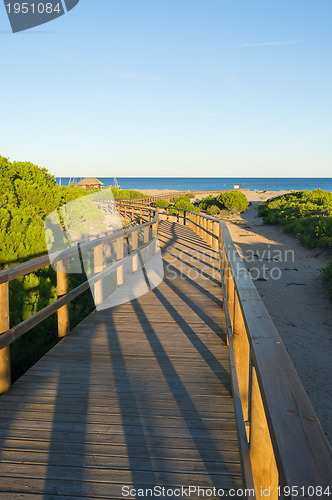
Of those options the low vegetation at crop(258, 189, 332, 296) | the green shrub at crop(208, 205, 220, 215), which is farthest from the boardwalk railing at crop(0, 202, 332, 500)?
the green shrub at crop(208, 205, 220, 215)

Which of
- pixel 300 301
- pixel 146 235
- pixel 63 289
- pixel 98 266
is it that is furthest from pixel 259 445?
pixel 300 301

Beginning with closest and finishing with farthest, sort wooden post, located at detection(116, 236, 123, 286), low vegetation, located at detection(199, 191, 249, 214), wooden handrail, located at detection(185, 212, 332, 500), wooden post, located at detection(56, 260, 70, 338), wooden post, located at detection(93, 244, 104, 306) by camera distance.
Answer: wooden handrail, located at detection(185, 212, 332, 500) < wooden post, located at detection(56, 260, 70, 338) < wooden post, located at detection(93, 244, 104, 306) < wooden post, located at detection(116, 236, 123, 286) < low vegetation, located at detection(199, 191, 249, 214)

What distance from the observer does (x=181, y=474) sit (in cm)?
243

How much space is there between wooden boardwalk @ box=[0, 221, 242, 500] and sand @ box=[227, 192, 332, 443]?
3486 millimetres

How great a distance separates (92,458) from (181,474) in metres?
0.58

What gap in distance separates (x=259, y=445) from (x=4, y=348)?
7.59 ft

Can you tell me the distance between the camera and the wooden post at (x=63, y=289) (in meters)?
4.45

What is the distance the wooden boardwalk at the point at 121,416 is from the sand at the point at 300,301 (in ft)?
11.4

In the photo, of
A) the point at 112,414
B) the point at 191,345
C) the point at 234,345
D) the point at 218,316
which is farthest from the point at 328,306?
the point at 112,414

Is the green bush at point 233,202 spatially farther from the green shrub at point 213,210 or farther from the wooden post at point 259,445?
the wooden post at point 259,445

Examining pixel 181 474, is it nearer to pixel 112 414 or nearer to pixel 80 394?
pixel 112 414

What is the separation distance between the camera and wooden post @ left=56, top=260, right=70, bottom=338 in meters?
4.45

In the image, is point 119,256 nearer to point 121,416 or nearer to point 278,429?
point 121,416

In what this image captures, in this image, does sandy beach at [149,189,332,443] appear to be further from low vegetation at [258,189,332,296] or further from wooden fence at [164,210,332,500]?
wooden fence at [164,210,332,500]
